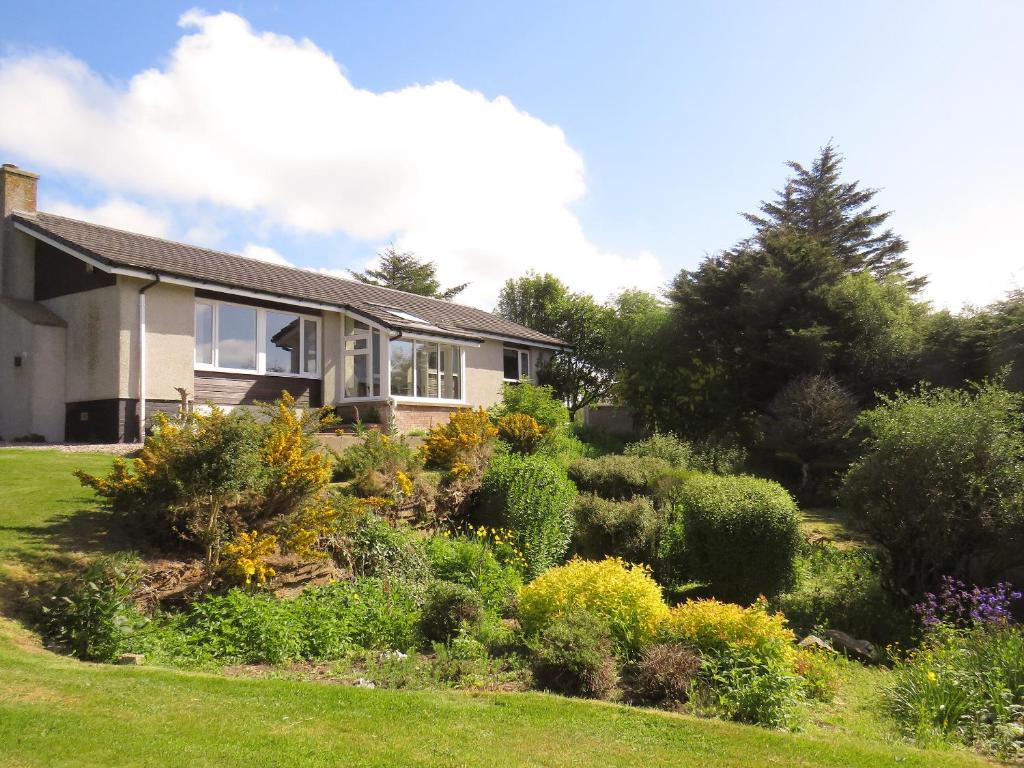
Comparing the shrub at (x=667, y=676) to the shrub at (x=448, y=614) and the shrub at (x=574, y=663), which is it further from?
the shrub at (x=448, y=614)

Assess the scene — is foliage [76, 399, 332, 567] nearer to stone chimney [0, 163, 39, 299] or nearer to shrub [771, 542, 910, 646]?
shrub [771, 542, 910, 646]

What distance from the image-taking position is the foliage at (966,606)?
859cm

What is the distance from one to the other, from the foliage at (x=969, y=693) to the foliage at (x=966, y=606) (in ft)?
1.80

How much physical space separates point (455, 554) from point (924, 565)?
7049 mm

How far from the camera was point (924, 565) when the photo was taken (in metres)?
11.1

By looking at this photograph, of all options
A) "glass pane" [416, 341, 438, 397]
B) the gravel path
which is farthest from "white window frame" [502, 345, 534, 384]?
the gravel path

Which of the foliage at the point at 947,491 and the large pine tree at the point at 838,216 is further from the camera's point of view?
the large pine tree at the point at 838,216

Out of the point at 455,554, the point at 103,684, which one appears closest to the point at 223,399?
the point at 455,554

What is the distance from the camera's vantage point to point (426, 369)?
22.0 meters

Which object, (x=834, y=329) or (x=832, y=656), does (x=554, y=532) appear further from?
(x=834, y=329)

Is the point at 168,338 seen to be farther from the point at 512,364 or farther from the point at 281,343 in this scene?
the point at 512,364

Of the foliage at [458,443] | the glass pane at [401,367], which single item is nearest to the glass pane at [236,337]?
the glass pane at [401,367]

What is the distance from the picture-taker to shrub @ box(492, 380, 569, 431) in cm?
2081

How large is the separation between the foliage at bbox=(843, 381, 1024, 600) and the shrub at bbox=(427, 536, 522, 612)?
5.86 meters
